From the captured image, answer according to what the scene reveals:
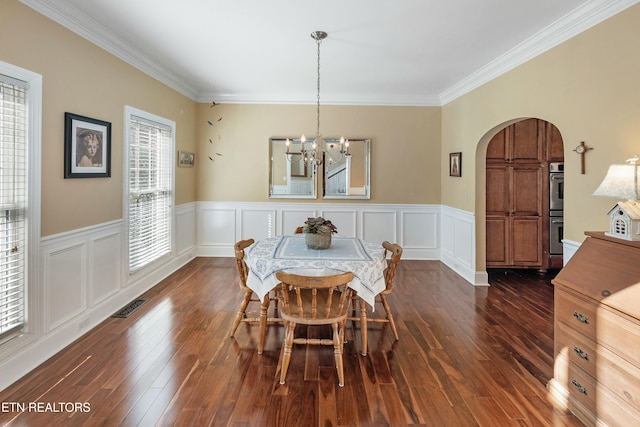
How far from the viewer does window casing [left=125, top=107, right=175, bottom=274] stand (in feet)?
13.3

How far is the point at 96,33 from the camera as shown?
322 centimetres

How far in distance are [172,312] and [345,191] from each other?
3.43 metres

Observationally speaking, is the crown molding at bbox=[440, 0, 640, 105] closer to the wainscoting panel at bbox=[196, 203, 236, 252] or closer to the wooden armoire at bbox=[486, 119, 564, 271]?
the wooden armoire at bbox=[486, 119, 564, 271]

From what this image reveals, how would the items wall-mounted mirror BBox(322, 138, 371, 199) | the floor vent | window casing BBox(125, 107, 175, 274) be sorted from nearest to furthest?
the floor vent < window casing BBox(125, 107, 175, 274) < wall-mounted mirror BBox(322, 138, 371, 199)

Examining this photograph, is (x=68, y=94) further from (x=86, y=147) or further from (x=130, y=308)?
(x=130, y=308)

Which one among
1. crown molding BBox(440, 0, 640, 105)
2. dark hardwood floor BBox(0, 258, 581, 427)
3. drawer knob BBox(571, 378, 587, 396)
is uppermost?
crown molding BBox(440, 0, 640, 105)

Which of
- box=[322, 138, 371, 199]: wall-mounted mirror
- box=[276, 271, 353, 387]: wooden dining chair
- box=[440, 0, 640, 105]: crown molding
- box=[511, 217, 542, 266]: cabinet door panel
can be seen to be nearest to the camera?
box=[276, 271, 353, 387]: wooden dining chair

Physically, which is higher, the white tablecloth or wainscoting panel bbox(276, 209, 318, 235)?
wainscoting panel bbox(276, 209, 318, 235)

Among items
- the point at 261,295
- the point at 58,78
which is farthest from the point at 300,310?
the point at 58,78

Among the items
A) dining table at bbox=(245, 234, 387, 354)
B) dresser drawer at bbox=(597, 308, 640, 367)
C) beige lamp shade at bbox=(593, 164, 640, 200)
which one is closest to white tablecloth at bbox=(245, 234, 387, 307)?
dining table at bbox=(245, 234, 387, 354)

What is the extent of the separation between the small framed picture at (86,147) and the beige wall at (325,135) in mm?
2560

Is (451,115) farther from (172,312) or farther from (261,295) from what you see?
(172,312)

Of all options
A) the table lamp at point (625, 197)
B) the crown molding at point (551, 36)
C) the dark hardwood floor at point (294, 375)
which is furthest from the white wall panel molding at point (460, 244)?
the table lamp at point (625, 197)

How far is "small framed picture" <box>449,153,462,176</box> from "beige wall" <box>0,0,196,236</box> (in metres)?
4.34
